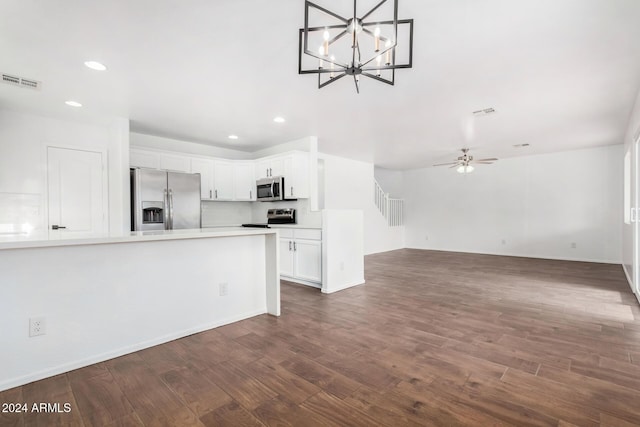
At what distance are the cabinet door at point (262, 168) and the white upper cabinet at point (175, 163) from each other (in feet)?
4.26

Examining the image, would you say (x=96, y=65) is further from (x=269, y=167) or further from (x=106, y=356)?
(x=269, y=167)

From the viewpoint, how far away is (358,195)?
805 centimetres

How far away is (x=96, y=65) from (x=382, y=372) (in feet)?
12.0

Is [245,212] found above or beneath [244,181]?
beneath

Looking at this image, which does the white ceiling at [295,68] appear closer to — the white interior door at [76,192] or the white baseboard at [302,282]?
the white interior door at [76,192]

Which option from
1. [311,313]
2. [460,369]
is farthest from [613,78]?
[311,313]

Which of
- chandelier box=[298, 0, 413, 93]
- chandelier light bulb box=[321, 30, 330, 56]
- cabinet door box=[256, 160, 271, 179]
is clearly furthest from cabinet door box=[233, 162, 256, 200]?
chandelier light bulb box=[321, 30, 330, 56]

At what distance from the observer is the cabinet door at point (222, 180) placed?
5.78 m

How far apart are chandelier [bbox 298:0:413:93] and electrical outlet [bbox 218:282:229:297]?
7.16 feet

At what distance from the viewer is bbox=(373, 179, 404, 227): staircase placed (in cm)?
926

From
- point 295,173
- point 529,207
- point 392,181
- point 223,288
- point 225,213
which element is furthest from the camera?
point 392,181

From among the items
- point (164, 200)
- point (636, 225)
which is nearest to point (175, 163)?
point (164, 200)

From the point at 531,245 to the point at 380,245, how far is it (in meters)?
3.86

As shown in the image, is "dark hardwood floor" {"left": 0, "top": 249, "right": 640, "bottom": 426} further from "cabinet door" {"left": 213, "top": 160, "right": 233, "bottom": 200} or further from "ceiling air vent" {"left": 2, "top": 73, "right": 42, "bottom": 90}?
"cabinet door" {"left": 213, "top": 160, "right": 233, "bottom": 200}
